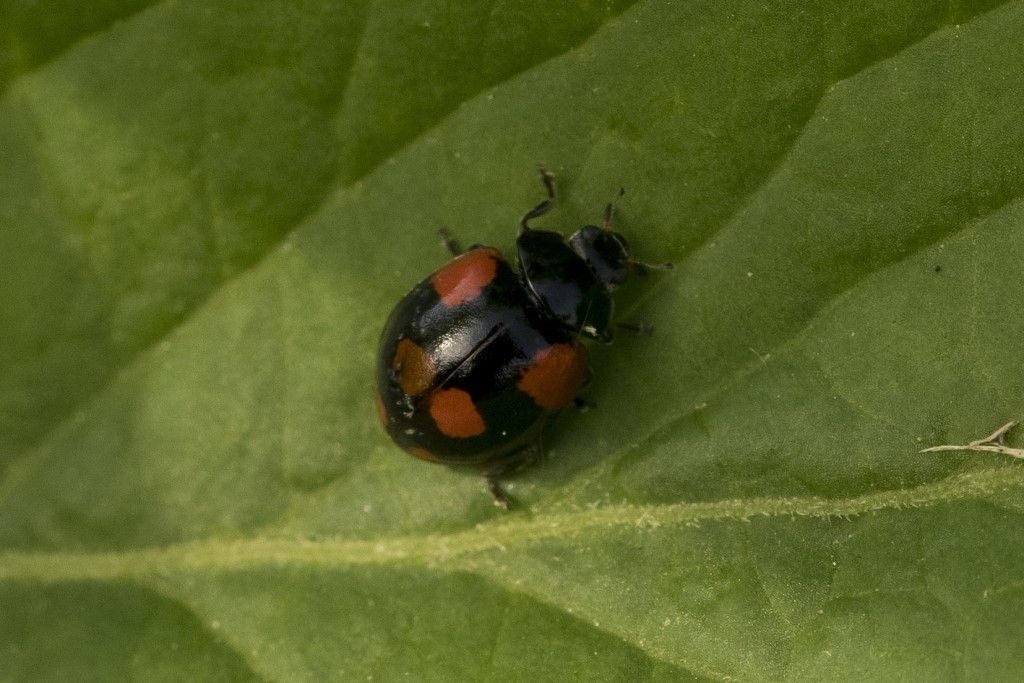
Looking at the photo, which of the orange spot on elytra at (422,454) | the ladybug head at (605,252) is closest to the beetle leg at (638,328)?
the ladybug head at (605,252)

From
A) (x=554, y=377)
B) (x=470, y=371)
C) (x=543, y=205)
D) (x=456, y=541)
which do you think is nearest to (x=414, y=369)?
(x=470, y=371)

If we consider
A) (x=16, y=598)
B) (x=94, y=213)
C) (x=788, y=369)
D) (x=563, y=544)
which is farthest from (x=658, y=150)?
(x=16, y=598)

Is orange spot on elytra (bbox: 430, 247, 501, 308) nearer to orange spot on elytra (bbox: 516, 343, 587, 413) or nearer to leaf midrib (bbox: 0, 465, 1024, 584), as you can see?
orange spot on elytra (bbox: 516, 343, 587, 413)

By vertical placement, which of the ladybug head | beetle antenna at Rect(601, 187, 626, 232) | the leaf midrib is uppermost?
beetle antenna at Rect(601, 187, 626, 232)

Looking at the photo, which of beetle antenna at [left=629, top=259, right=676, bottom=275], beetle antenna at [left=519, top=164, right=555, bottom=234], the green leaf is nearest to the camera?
the green leaf

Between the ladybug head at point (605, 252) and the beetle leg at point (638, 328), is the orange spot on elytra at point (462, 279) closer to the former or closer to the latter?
the ladybug head at point (605, 252)

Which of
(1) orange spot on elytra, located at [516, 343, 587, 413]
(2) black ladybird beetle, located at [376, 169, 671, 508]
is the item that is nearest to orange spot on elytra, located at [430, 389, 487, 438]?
(2) black ladybird beetle, located at [376, 169, 671, 508]
